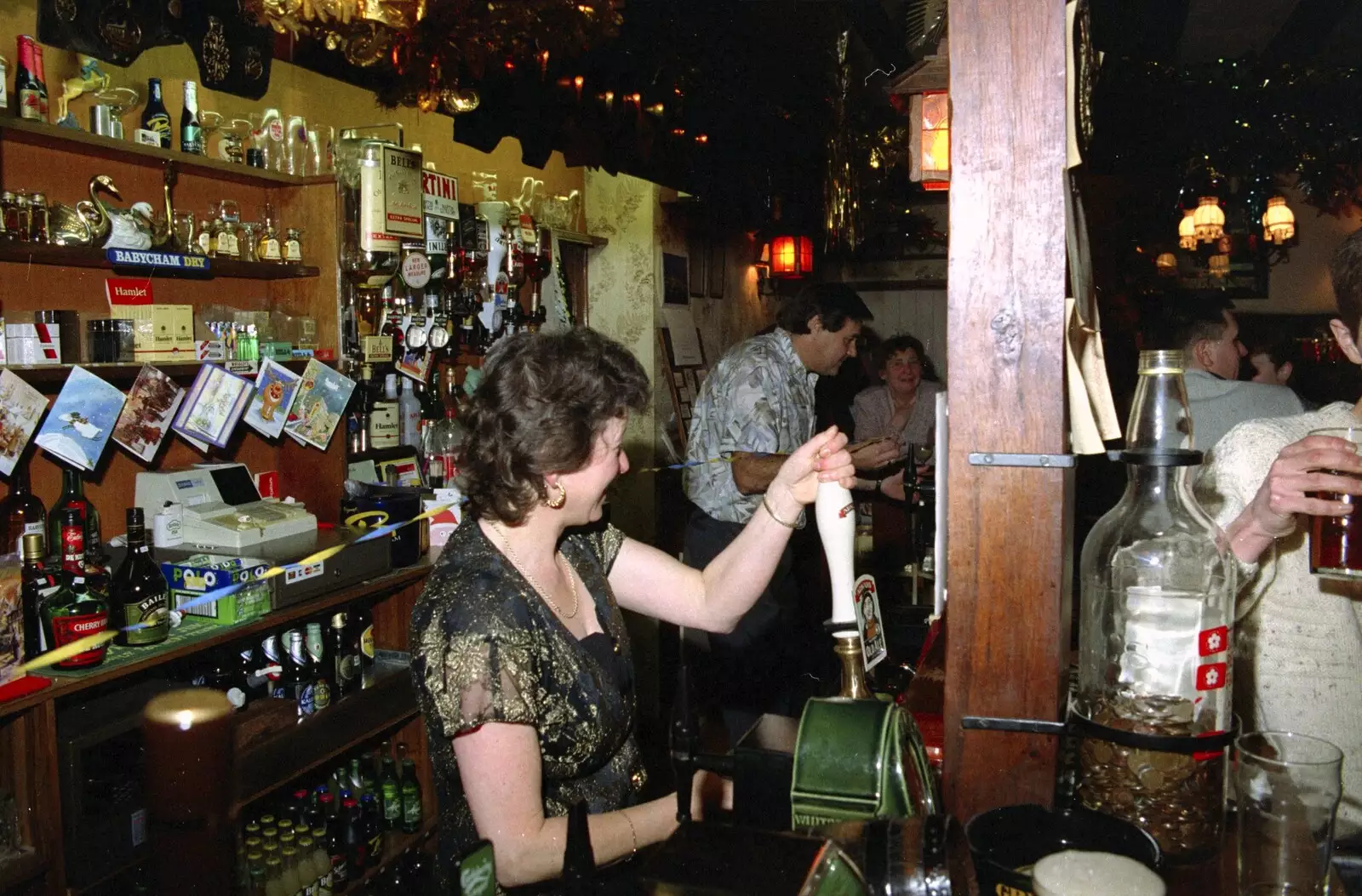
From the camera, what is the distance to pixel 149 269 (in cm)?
310

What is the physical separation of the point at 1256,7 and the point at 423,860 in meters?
6.92

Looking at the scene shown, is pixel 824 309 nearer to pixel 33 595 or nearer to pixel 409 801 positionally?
pixel 409 801

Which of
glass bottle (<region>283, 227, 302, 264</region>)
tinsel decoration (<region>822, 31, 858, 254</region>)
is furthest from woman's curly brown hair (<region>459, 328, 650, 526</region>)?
tinsel decoration (<region>822, 31, 858, 254</region>)

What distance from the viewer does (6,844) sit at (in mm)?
2311

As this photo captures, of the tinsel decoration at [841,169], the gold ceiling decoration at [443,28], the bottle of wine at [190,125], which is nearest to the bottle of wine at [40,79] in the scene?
the bottle of wine at [190,125]

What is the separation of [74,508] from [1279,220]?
8397mm

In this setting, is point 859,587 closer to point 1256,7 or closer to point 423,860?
point 423,860

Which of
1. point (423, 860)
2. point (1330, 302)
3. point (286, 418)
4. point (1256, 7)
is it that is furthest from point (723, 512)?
point (1330, 302)

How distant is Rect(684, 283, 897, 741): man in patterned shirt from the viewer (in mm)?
4133

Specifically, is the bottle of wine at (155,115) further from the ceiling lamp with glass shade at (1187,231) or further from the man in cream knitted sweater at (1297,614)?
the ceiling lamp with glass shade at (1187,231)

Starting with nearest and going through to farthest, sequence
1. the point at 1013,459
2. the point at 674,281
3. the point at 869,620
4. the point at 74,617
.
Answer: the point at 1013,459, the point at 869,620, the point at 74,617, the point at 674,281

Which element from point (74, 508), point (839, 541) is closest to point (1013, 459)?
point (839, 541)

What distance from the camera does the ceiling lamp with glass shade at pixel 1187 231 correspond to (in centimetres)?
771

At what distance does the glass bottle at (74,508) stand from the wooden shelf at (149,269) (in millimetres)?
588
